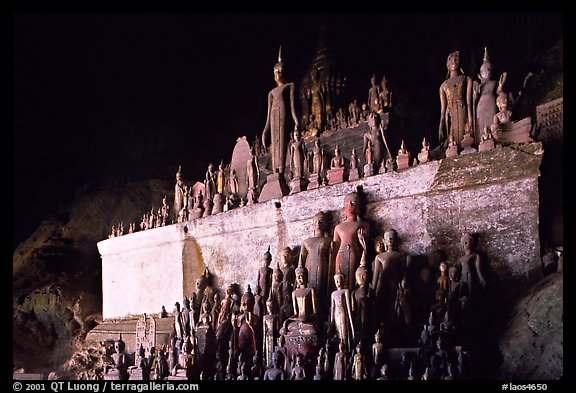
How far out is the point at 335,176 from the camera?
11.0 meters

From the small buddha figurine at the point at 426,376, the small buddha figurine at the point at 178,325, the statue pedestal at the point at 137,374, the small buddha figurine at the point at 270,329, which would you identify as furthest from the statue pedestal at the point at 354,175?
the statue pedestal at the point at 137,374

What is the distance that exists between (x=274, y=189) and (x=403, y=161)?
3.08m

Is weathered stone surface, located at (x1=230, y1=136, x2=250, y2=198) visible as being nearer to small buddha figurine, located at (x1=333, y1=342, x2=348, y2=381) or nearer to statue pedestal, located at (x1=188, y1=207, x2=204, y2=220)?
statue pedestal, located at (x1=188, y1=207, x2=204, y2=220)

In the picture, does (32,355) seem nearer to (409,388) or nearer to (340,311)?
(340,311)

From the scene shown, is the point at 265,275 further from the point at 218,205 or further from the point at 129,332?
the point at 129,332

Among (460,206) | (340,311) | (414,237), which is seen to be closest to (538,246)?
(460,206)

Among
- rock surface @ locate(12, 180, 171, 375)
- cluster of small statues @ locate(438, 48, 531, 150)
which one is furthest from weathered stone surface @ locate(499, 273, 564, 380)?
rock surface @ locate(12, 180, 171, 375)

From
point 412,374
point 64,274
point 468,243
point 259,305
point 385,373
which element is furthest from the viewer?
point 64,274

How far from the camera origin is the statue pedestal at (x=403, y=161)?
10133 millimetres

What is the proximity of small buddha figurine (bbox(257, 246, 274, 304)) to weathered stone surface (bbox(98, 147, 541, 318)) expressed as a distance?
657mm

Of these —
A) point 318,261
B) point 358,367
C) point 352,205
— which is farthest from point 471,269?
point 318,261

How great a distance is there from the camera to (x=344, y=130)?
15.0 m

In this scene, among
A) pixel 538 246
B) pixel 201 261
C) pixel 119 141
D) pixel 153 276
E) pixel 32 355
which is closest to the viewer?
pixel 538 246

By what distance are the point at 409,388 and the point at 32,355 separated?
532 inches
